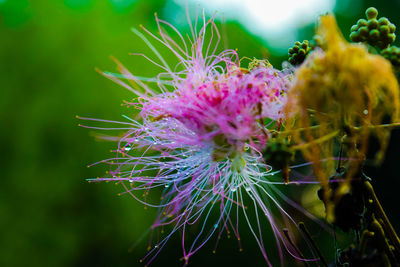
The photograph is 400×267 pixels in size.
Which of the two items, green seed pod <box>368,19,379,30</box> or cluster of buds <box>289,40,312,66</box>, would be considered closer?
green seed pod <box>368,19,379,30</box>

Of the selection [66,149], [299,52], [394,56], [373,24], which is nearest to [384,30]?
[373,24]

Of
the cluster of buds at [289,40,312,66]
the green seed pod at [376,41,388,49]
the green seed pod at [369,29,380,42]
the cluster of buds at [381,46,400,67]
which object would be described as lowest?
the cluster of buds at [289,40,312,66]

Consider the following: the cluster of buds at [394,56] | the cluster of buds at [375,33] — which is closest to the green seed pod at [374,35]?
the cluster of buds at [375,33]

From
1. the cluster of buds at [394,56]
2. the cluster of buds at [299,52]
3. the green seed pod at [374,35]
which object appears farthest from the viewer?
the cluster of buds at [299,52]

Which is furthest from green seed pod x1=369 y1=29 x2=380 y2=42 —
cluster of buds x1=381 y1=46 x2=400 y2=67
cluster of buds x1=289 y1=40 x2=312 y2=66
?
cluster of buds x1=289 y1=40 x2=312 y2=66

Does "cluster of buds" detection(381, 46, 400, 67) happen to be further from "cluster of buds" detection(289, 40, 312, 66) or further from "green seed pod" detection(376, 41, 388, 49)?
"cluster of buds" detection(289, 40, 312, 66)

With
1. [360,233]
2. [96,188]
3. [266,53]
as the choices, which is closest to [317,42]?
[266,53]

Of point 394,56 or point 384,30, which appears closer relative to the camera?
point 394,56

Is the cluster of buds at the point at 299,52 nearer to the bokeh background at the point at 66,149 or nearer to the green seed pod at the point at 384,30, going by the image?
the green seed pod at the point at 384,30

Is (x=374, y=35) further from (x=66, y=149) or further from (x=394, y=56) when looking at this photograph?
(x=66, y=149)
